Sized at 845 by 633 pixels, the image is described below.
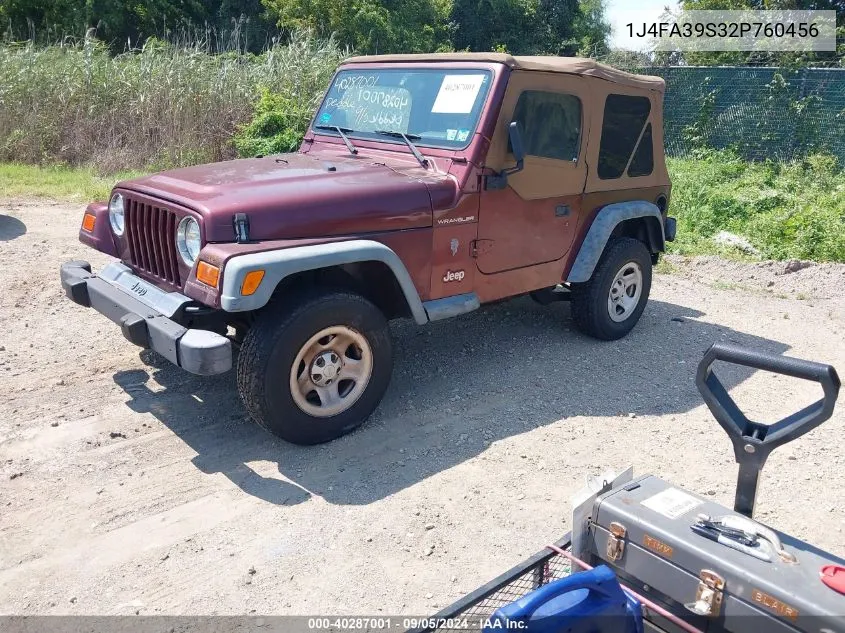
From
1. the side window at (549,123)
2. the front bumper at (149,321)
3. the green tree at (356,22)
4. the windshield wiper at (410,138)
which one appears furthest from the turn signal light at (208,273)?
the green tree at (356,22)

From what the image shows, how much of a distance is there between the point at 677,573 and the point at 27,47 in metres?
14.4

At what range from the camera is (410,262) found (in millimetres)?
4406

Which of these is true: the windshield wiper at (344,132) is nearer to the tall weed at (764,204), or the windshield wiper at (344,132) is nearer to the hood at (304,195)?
the hood at (304,195)

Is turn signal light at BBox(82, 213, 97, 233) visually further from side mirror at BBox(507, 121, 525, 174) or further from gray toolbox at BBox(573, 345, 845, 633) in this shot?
gray toolbox at BBox(573, 345, 845, 633)

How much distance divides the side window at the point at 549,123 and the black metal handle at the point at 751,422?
2.83 metres

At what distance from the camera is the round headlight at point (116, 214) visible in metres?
4.61

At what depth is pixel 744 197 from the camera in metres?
10.7

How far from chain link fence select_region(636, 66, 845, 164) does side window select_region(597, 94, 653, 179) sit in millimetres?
9385

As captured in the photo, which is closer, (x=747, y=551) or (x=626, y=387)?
(x=747, y=551)

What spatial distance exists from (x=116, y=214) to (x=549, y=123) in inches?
112

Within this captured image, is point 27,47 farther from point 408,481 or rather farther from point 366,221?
point 408,481

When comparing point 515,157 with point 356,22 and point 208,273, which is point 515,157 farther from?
point 356,22

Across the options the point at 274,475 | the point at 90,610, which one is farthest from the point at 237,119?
the point at 90,610

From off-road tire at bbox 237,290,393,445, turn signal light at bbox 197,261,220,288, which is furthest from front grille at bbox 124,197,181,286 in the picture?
off-road tire at bbox 237,290,393,445
